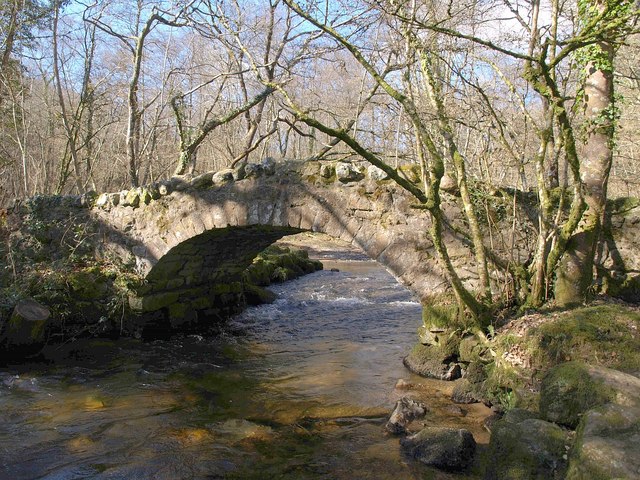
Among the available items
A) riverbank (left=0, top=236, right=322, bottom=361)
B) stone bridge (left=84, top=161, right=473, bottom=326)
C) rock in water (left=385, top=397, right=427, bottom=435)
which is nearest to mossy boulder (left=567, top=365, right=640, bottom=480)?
rock in water (left=385, top=397, right=427, bottom=435)

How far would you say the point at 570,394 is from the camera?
3104mm

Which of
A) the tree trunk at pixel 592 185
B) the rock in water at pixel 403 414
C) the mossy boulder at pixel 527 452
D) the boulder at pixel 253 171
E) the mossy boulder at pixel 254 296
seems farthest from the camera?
the mossy boulder at pixel 254 296

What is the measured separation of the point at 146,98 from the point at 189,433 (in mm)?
13956

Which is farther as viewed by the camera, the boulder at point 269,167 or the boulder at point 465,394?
the boulder at point 269,167

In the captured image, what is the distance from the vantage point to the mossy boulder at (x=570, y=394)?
2.97m

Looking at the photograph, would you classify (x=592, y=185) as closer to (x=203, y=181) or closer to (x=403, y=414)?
Result: (x=403, y=414)

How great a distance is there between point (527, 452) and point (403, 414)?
1724 mm

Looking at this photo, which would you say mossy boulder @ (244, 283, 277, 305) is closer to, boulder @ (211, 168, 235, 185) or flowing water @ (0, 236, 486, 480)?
flowing water @ (0, 236, 486, 480)

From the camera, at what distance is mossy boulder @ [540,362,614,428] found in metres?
2.97

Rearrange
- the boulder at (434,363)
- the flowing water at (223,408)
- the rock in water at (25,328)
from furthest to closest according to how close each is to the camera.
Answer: the rock in water at (25,328)
the boulder at (434,363)
the flowing water at (223,408)

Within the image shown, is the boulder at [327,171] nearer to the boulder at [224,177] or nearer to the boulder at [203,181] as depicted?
the boulder at [224,177]

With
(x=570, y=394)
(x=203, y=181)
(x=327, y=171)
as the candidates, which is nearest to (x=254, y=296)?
(x=203, y=181)

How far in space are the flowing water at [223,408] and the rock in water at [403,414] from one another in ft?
0.30

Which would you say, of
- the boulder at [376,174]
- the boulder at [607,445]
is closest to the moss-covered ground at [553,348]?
the boulder at [607,445]
